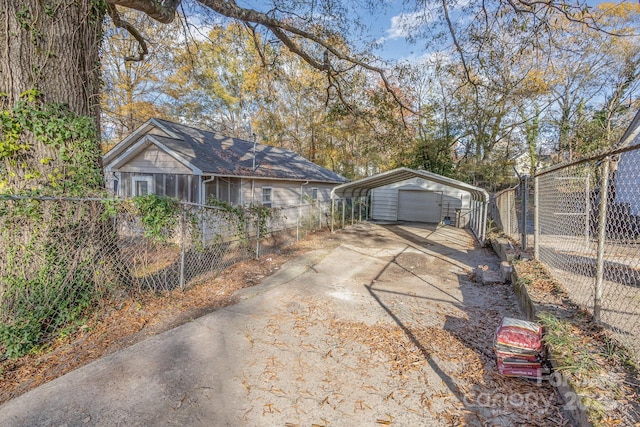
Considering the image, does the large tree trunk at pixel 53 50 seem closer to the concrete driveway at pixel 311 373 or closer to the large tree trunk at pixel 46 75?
the large tree trunk at pixel 46 75

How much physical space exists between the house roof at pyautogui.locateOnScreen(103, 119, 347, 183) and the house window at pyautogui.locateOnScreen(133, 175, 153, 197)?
808mm

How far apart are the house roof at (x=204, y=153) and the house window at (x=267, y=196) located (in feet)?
2.24

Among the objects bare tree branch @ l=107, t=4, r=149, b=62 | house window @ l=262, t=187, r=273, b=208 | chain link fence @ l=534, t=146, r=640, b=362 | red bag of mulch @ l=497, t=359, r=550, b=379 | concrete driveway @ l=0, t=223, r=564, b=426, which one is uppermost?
bare tree branch @ l=107, t=4, r=149, b=62

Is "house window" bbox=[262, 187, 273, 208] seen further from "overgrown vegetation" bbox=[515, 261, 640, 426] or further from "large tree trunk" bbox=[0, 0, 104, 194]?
"overgrown vegetation" bbox=[515, 261, 640, 426]

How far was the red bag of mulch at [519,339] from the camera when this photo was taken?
9.73 ft

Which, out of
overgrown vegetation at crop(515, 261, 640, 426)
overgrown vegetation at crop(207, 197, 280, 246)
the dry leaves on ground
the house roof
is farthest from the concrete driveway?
the house roof

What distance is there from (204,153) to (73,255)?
27.1 feet

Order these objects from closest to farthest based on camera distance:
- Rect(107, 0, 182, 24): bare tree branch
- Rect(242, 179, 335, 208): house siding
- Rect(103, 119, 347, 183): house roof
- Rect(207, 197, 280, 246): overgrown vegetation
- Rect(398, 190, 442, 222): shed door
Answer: Rect(107, 0, 182, 24): bare tree branch, Rect(207, 197, 280, 246): overgrown vegetation, Rect(103, 119, 347, 183): house roof, Rect(242, 179, 335, 208): house siding, Rect(398, 190, 442, 222): shed door

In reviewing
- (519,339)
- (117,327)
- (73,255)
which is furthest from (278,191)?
(519,339)

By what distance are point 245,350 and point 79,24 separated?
4.68m

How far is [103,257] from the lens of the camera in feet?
14.2

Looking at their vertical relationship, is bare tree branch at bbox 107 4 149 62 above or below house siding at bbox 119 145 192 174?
above

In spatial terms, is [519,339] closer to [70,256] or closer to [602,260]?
[602,260]

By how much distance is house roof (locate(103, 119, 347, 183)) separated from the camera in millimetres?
10531
